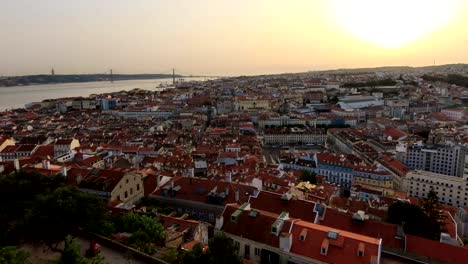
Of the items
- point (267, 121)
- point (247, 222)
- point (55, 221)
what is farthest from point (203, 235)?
point (267, 121)

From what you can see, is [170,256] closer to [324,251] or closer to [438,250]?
[324,251]

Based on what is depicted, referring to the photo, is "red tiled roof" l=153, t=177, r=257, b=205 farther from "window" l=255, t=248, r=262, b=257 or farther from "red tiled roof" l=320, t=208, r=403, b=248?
"window" l=255, t=248, r=262, b=257

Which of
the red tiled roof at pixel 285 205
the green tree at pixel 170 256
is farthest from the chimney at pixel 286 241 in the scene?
the red tiled roof at pixel 285 205

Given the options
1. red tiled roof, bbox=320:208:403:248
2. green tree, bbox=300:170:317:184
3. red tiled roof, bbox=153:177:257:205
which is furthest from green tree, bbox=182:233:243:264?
green tree, bbox=300:170:317:184

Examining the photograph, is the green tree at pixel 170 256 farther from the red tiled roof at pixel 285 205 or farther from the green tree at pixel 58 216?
the red tiled roof at pixel 285 205

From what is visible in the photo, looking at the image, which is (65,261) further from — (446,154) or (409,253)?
(446,154)

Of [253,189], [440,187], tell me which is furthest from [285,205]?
[440,187]
